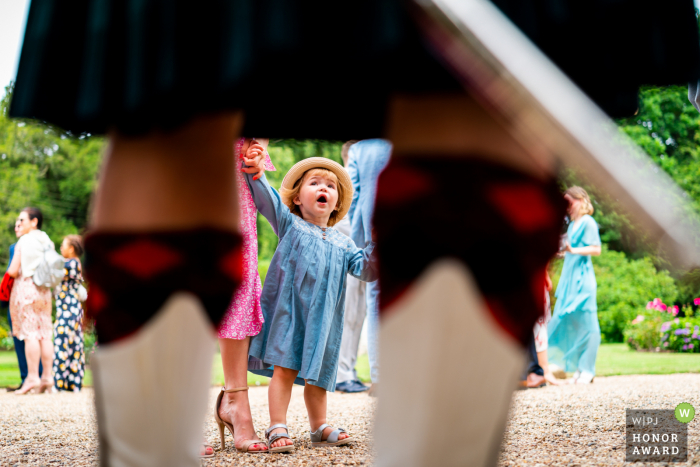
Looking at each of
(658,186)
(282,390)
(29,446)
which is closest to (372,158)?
(282,390)

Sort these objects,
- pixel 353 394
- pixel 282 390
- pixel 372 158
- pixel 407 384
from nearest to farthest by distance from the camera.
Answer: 1. pixel 407 384
2. pixel 282 390
3. pixel 372 158
4. pixel 353 394

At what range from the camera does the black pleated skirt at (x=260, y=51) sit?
577 mm

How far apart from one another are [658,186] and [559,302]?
6751mm

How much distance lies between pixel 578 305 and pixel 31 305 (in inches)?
224

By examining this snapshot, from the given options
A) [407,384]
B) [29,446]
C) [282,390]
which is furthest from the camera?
[29,446]

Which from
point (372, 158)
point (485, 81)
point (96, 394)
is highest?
point (372, 158)

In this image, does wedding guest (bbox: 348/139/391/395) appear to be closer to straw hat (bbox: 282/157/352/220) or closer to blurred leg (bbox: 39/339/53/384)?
straw hat (bbox: 282/157/352/220)

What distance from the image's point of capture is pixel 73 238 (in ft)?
22.1

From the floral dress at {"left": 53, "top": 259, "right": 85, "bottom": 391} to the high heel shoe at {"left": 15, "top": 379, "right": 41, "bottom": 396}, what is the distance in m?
0.17

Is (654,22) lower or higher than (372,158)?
lower

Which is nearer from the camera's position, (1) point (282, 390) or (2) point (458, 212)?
(2) point (458, 212)

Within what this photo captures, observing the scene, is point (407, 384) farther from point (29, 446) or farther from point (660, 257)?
point (29, 446)

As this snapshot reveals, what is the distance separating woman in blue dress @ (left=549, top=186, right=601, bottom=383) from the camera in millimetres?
6336

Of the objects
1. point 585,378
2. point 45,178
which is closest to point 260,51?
point 585,378
